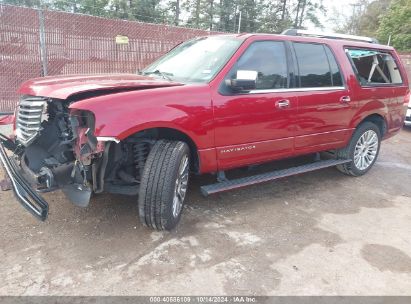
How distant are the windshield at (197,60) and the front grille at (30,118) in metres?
1.38

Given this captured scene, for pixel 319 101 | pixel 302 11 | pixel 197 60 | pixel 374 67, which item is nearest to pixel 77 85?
pixel 197 60

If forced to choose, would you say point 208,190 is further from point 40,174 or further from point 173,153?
point 40,174

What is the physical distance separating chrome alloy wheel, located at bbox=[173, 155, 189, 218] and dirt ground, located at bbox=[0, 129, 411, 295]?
244 mm

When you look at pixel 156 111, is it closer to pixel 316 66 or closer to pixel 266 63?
pixel 266 63

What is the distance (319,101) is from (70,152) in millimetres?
2964

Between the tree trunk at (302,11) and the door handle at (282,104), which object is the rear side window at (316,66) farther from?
the tree trunk at (302,11)

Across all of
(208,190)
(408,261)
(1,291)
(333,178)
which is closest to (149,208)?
(208,190)

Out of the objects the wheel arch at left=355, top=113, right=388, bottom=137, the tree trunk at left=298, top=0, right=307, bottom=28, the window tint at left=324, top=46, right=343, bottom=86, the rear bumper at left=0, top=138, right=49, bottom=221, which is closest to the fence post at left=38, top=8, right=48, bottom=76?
the rear bumper at left=0, top=138, right=49, bottom=221

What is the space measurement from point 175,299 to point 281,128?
93.4 inches

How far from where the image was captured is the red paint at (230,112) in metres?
3.21

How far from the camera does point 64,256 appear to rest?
3.22 meters

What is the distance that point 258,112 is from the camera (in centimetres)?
414

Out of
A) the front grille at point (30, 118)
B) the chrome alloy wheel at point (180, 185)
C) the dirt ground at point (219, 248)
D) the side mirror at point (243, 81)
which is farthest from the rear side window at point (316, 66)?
the front grille at point (30, 118)

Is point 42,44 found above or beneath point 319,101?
above
